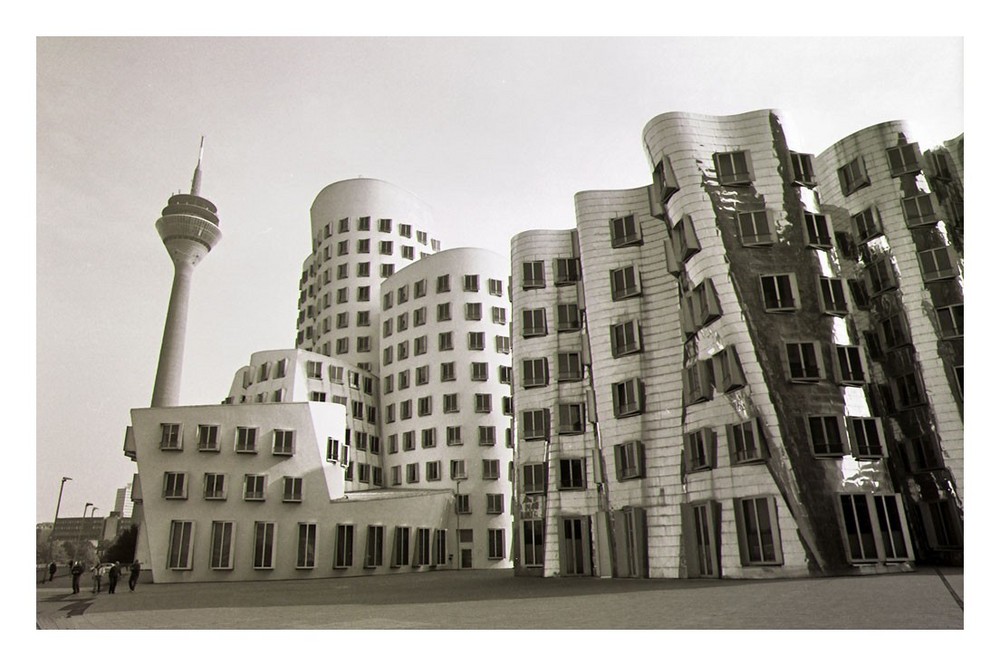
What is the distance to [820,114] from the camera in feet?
51.0

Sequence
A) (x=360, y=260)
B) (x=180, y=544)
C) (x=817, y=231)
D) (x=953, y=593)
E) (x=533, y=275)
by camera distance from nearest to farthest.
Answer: (x=953, y=593)
(x=817, y=231)
(x=180, y=544)
(x=533, y=275)
(x=360, y=260)

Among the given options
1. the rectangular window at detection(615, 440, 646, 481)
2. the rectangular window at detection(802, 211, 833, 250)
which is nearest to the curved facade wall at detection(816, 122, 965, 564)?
the rectangular window at detection(802, 211, 833, 250)

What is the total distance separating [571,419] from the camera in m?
21.6

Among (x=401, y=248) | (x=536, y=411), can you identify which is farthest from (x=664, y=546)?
(x=401, y=248)

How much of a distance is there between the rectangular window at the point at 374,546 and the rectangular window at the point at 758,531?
47.8ft

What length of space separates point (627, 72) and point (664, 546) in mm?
10122

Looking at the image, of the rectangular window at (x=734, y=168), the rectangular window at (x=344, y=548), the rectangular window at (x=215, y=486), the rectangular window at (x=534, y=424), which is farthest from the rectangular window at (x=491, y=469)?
the rectangular window at (x=734, y=168)

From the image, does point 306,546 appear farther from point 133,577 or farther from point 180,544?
point 133,577

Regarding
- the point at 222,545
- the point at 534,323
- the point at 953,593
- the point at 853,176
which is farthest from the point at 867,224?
the point at 222,545

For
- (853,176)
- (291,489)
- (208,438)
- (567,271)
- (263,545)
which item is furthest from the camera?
(291,489)

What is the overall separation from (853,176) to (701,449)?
8.63 metres

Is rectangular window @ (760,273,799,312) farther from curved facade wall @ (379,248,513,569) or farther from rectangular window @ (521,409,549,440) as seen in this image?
curved facade wall @ (379,248,513,569)

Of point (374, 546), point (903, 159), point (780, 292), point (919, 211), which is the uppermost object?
point (903, 159)
